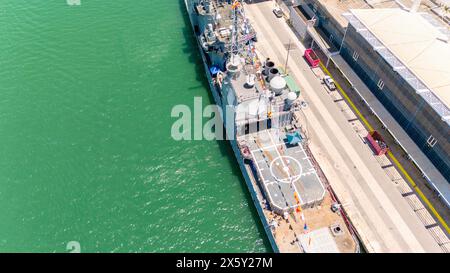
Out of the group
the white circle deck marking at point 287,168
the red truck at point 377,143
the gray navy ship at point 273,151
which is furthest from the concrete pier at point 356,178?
the white circle deck marking at point 287,168

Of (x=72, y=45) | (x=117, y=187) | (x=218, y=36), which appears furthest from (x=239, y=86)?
(x=72, y=45)

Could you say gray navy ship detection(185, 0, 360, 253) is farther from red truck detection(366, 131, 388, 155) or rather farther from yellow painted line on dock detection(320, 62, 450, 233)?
red truck detection(366, 131, 388, 155)

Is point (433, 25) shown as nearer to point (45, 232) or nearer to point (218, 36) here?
point (218, 36)

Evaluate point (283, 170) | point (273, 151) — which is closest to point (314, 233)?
point (283, 170)

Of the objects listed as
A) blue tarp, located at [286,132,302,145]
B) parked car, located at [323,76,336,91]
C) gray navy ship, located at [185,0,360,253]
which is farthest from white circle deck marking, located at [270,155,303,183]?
parked car, located at [323,76,336,91]

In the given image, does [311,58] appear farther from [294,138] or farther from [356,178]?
[356,178]

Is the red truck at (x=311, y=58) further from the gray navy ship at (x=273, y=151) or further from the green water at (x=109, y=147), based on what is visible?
the green water at (x=109, y=147)

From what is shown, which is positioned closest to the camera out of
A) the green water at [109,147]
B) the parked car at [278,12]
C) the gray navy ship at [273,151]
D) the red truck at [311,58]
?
the gray navy ship at [273,151]
